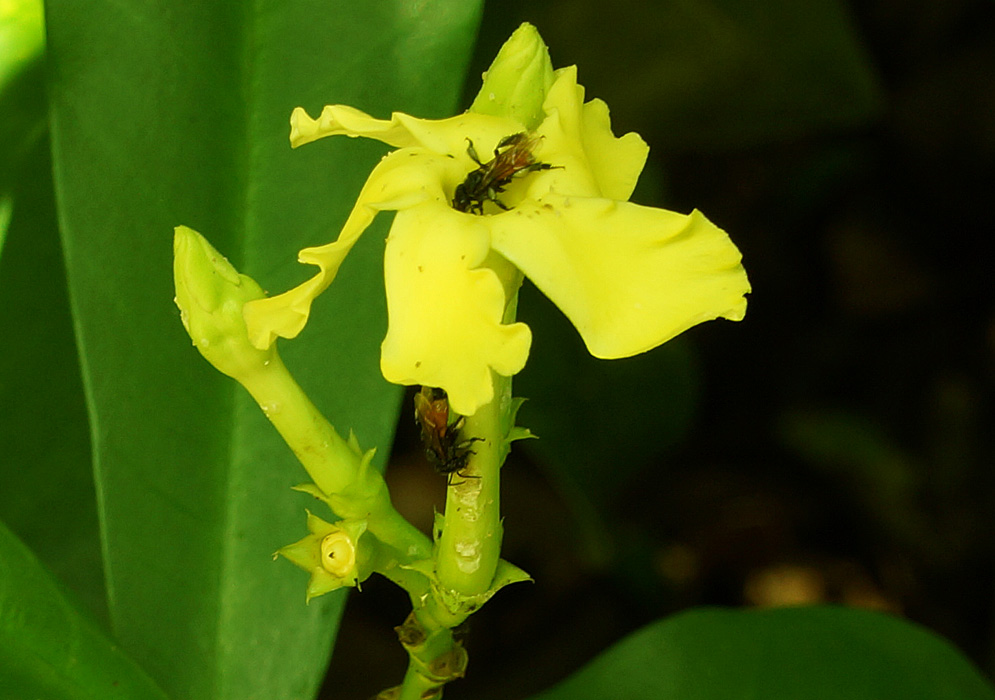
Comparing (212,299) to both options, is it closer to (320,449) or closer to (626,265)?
(320,449)

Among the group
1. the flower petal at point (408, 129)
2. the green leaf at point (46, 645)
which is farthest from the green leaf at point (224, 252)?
the flower petal at point (408, 129)

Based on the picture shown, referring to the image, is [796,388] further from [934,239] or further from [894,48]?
[894,48]

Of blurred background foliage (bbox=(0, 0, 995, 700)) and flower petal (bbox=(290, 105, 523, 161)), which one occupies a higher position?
flower petal (bbox=(290, 105, 523, 161))

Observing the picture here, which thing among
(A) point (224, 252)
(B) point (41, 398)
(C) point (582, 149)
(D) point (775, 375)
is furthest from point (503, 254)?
(D) point (775, 375)

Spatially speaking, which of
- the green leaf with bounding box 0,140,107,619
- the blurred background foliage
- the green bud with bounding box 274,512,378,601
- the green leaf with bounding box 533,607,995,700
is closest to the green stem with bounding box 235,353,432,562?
the green bud with bounding box 274,512,378,601

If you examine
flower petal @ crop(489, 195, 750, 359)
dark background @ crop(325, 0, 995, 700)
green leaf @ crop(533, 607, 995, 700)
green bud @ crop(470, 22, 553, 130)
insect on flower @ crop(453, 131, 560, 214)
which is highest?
green bud @ crop(470, 22, 553, 130)

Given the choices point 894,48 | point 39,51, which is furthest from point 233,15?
point 894,48

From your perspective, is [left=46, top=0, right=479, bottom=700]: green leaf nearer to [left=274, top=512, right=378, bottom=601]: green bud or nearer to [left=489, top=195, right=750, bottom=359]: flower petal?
[left=274, top=512, right=378, bottom=601]: green bud
